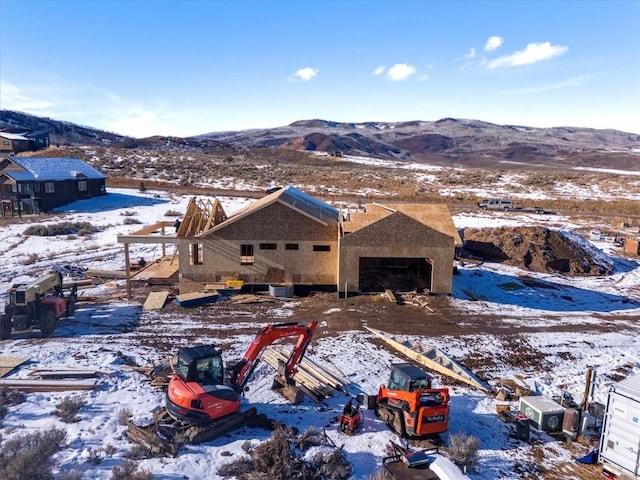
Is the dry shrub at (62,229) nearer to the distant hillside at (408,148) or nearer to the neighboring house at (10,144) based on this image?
the neighboring house at (10,144)

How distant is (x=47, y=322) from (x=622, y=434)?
20264 mm

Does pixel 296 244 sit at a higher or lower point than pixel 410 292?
higher

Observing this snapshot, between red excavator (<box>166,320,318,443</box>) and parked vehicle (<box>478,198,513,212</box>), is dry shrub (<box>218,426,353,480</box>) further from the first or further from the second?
parked vehicle (<box>478,198,513,212</box>)

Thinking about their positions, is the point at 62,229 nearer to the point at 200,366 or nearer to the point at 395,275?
the point at 395,275

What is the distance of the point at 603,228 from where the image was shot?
48.0 metres

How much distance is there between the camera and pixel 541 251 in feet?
111

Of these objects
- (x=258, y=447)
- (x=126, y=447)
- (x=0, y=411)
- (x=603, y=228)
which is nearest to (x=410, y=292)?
(x=258, y=447)

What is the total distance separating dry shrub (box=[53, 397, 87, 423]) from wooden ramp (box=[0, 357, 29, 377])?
11.1 feet

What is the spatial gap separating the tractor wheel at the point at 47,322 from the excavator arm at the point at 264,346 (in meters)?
9.67

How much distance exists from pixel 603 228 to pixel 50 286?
4902 cm

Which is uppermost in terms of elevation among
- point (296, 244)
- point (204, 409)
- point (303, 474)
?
point (296, 244)

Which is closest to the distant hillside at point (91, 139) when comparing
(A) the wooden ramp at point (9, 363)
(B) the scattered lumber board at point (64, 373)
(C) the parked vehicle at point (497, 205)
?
(C) the parked vehicle at point (497, 205)

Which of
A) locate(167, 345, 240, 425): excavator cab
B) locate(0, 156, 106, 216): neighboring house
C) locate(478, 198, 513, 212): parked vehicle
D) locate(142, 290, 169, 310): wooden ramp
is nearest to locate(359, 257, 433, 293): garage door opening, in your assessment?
locate(142, 290, 169, 310): wooden ramp

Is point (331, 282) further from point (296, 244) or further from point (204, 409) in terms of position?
point (204, 409)
